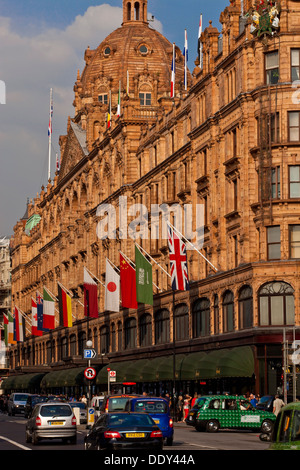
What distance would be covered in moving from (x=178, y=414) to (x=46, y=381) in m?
47.7

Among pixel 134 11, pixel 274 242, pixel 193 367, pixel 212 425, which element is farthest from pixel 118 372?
pixel 134 11

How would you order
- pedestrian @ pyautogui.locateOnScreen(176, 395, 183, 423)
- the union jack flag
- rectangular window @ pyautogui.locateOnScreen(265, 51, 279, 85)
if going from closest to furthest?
1. rectangular window @ pyautogui.locateOnScreen(265, 51, 279, 85)
2. the union jack flag
3. pedestrian @ pyautogui.locateOnScreen(176, 395, 183, 423)

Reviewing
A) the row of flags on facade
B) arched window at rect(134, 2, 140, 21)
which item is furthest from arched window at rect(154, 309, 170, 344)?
arched window at rect(134, 2, 140, 21)

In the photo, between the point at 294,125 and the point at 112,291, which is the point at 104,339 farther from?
the point at 294,125

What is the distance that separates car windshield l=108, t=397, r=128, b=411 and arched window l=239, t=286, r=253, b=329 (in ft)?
58.3

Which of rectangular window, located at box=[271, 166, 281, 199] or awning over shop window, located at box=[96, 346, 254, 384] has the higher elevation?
rectangular window, located at box=[271, 166, 281, 199]

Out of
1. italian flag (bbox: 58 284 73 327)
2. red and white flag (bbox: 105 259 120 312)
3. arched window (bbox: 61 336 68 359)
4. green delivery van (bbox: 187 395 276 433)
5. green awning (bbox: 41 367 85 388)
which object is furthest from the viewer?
arched window (bbox: 61 336 68 359)

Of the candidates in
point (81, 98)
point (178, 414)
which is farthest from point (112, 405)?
point (81, 98)

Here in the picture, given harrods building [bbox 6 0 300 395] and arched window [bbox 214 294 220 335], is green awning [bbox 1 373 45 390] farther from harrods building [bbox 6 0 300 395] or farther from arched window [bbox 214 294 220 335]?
arched window [bbox 214 294 220 335]

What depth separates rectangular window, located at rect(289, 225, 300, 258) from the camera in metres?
56.8

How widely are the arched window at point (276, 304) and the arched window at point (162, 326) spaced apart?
17968mm

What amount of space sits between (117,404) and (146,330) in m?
38.9

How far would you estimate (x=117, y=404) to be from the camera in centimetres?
4097
